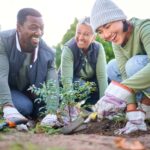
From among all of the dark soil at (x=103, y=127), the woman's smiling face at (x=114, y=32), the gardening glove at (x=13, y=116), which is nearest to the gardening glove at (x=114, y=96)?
the dark soil at (x=103, y=127)

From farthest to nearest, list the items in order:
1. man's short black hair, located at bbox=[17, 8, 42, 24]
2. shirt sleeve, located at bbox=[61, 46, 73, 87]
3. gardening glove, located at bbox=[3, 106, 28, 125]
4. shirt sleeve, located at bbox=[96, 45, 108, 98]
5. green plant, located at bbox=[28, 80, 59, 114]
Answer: shirt sleeve, located at bbox=[96, 45, 108, 98]
shirt sleeve, located at bbox=[61, 46, 73, 87]
man's short black hair, located at bbox=[17, 8, 42, 24]
gardening glove, located at bbox=[3, 106, 28, 125]
green plant, located at bbox=[28, 80, 59, 114]

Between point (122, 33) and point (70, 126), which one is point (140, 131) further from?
point (122, 33)

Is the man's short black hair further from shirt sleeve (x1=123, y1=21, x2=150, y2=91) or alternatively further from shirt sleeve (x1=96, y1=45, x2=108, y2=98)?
shirt sleeve (x1=123, y1=21, x2=150, y2=91)

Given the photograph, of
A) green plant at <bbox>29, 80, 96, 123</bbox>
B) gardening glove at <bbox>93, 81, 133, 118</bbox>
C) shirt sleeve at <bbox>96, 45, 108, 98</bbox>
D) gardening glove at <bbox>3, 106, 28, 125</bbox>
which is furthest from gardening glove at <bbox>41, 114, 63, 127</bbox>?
shirt sleeve at <bbox>96, 45, 108, 98</bbox>

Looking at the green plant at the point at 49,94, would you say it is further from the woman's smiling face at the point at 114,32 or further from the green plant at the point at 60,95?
the woman's smiling face at the point at 114,32

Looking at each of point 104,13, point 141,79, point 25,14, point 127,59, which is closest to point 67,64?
point 25,14

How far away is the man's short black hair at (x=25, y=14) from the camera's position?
13.8 feet

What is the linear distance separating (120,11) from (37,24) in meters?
1.04

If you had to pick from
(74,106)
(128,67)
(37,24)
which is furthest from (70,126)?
(37,24)

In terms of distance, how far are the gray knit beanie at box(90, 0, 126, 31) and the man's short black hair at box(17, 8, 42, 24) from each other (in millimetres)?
870

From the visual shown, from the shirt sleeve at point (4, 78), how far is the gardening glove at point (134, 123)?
1.35 meters

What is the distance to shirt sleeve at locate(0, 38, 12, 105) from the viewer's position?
4008 mm

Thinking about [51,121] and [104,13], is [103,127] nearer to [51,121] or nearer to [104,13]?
[51,121]

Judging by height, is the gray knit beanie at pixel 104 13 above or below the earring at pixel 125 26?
above
